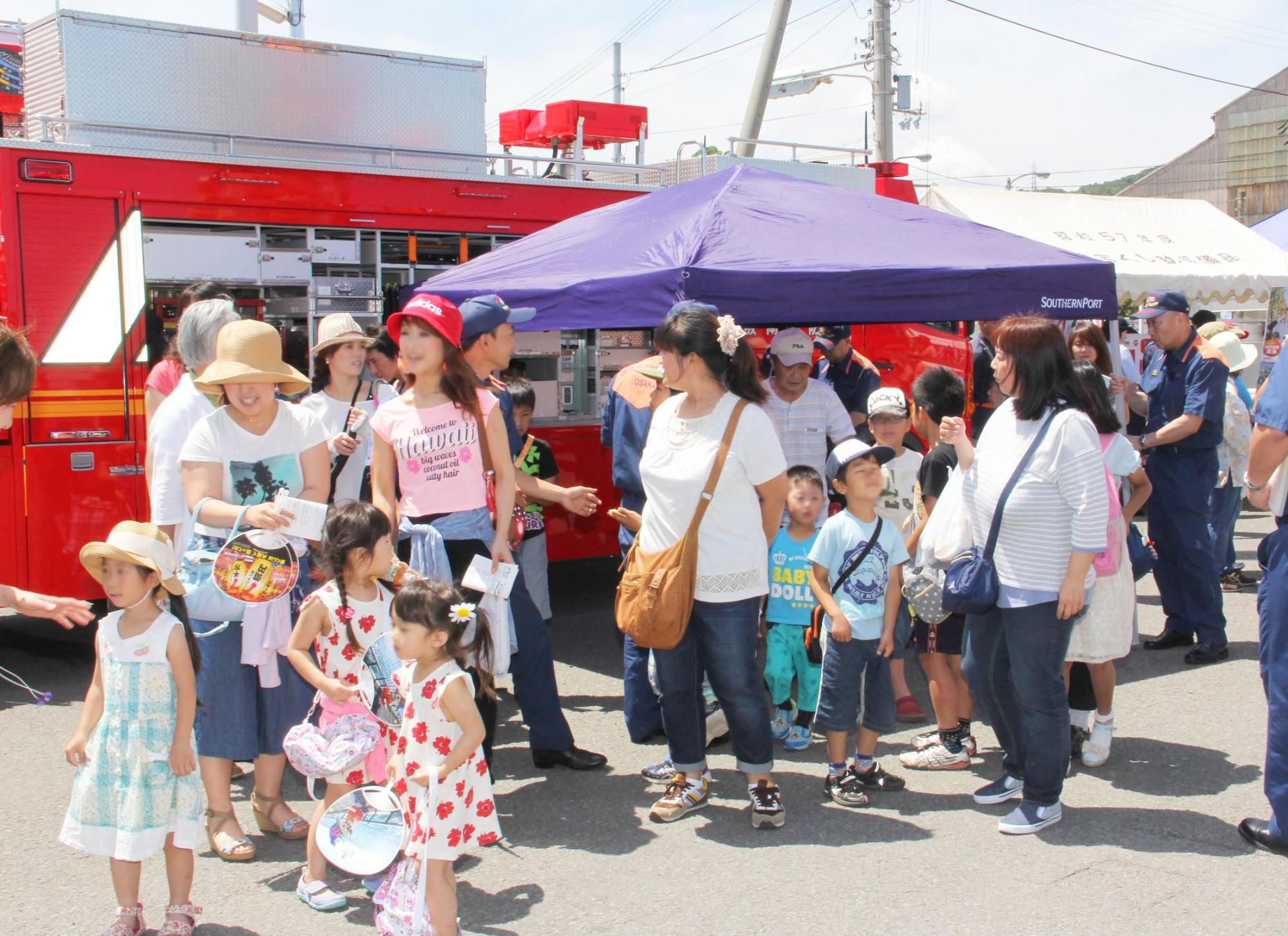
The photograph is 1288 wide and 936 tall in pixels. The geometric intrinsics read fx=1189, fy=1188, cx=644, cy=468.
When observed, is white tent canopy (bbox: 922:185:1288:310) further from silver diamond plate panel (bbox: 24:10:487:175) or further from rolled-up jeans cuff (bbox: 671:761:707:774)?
rolled-up jeans cuff (bbox: 671:761:707:774)

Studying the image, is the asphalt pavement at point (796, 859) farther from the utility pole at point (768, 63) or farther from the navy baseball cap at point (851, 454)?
the utility pole at point (768, 63)

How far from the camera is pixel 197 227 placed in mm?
6914

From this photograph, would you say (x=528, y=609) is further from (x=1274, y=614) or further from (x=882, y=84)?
(x=882, y=84)

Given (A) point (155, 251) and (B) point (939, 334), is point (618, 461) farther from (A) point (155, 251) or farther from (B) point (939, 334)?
(B) point (939, 334)

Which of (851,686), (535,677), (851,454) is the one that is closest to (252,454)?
(535,677)

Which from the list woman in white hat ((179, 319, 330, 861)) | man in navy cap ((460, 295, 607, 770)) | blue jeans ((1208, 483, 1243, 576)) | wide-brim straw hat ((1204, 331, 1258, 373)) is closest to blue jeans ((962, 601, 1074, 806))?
man in navy cap ((460, 295, 607, 770))

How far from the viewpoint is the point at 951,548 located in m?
4.46

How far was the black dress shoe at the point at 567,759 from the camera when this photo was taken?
4988mm

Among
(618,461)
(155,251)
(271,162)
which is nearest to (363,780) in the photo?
(618,461)

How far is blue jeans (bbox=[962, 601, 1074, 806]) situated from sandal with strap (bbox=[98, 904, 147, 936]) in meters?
2.94

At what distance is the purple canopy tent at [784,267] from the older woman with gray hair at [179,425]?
1859mm

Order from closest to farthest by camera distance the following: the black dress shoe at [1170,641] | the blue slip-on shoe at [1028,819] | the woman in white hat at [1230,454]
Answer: the blue slip-on shoe at [1028,819] < the black dress shoe at [1170,641] < the woman in white hat at [1230,454]

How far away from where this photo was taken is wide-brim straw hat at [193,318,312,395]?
399 cm

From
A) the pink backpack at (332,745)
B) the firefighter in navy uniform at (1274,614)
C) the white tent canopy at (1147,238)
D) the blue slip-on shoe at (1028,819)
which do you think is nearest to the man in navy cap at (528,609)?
the pink backpack at (332,745)
